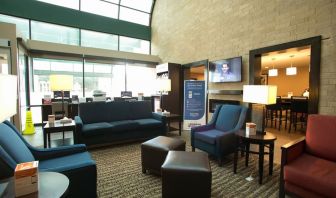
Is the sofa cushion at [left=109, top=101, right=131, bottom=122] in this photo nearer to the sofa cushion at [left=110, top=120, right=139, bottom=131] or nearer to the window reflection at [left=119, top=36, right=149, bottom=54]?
the sofa cushion at [left=110, top=120, right=139, bottom=131]

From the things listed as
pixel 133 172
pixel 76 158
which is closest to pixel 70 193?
pixel 76 158

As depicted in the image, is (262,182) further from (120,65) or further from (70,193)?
(120,65)

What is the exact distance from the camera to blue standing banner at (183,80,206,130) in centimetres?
516

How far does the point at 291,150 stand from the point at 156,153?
164 cm

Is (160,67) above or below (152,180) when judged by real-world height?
above

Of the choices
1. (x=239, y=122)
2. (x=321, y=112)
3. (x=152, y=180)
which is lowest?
(x=152, y=180)

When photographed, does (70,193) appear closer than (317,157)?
Yes

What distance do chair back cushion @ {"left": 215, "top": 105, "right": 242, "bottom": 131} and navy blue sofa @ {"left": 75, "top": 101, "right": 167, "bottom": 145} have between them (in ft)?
4.40

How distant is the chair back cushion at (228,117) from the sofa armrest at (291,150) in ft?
3.73

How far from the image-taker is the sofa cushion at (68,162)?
5.67 feet

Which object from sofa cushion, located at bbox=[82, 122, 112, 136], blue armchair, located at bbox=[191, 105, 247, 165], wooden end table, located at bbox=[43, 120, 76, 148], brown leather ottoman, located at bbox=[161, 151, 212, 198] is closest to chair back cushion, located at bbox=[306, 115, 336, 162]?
blue armchair, located at bbox=[191, 105, 247, 165]

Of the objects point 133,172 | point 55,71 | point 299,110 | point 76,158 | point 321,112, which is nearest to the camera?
point 76,158

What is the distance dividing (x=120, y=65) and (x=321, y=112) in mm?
6797

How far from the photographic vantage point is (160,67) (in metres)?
6.86
